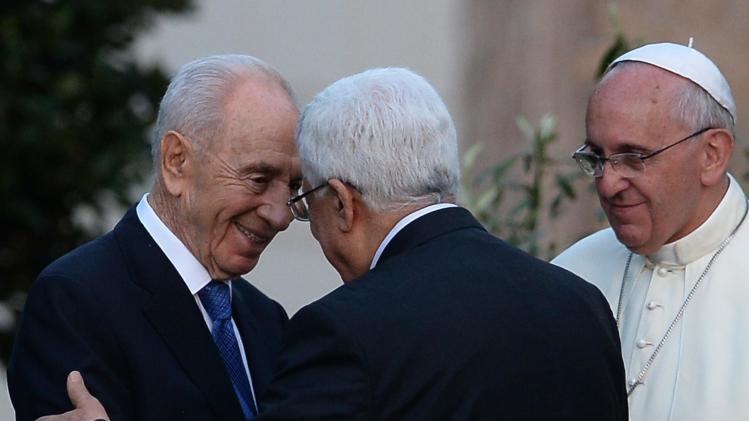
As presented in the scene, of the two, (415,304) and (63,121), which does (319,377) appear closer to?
(415,304)

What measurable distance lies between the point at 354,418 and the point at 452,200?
539 mm

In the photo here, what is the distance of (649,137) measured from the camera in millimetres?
3514

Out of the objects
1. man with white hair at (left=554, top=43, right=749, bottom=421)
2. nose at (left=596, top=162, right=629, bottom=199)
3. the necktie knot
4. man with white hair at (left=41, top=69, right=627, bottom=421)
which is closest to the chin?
man with white hair at (left=554, top=43, right=749, bottom=421)

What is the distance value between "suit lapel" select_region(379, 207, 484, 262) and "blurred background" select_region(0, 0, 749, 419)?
187 cm

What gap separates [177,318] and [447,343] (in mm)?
788

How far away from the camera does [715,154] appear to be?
3561 millimetres

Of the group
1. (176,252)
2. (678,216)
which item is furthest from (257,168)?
(678,216)

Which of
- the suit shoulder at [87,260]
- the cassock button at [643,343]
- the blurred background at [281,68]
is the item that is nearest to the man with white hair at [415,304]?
the suit shoulder at [87,260]

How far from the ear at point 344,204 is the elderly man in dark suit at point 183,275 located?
0.45m

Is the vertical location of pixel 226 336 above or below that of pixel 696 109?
below

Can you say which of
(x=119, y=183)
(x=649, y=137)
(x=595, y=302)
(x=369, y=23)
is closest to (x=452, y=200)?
(x=595, y=302)

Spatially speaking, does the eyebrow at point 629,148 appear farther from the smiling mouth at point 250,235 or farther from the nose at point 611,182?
the smiling mouth at point 250,235

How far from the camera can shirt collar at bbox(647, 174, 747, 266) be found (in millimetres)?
3646

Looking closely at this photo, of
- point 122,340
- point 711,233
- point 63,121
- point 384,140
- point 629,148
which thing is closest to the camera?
point 384,140
